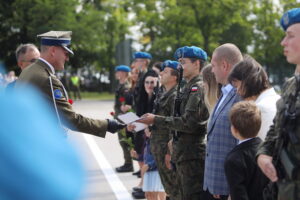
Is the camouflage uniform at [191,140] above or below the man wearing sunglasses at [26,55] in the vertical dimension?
below

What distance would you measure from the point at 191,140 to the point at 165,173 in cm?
108

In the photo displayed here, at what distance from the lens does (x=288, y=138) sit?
9.88 feet

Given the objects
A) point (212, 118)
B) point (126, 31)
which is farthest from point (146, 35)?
point (212, 118)

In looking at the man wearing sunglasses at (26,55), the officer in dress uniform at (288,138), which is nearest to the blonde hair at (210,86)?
the officer in dress uniform at (288,138)

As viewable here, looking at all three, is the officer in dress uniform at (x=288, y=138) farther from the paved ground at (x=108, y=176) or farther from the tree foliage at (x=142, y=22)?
the tree foliage at (x=142, y=22)

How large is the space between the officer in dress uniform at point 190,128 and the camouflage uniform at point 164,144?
0.72 metres

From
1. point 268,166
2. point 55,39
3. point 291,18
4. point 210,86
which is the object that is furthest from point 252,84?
point 55,39

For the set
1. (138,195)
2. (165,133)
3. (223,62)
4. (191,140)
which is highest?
(223,62)

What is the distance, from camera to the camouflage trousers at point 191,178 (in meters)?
5.17

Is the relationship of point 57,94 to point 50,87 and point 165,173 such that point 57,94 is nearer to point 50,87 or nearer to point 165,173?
point 50,87

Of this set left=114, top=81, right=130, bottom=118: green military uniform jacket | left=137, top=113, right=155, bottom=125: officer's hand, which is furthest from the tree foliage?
left=137, top=113, right=155, bottom=125: officer's hand

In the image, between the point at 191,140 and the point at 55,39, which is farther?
the point at 191,140

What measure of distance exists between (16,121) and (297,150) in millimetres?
1548

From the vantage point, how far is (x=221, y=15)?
47438 mm
